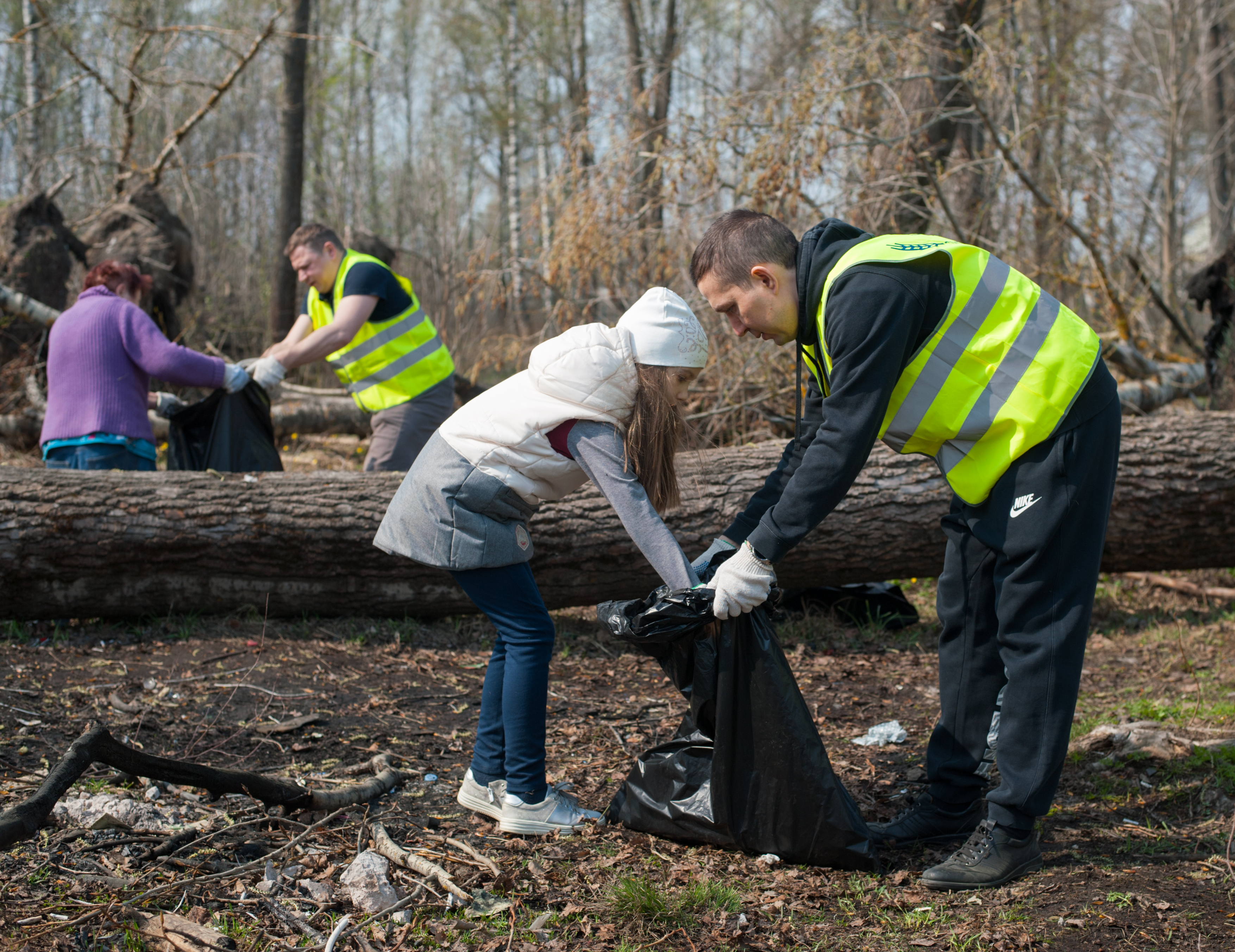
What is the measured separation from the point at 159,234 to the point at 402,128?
2044cm

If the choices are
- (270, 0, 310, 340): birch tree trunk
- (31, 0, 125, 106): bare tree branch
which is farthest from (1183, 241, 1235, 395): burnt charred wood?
(31, 0, 125, 106): bare tree branch

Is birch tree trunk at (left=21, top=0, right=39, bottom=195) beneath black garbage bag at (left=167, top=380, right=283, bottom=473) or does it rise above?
above

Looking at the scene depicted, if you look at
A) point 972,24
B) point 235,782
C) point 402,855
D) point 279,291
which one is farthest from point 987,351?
point 279,291

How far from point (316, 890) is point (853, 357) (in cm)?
175

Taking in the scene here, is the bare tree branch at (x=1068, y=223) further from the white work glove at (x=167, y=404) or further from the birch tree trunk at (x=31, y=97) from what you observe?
the birch tree trunk at (x=31, y=97)

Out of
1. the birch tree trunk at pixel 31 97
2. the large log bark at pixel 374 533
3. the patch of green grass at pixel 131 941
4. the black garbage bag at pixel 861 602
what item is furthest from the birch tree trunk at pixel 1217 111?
the birch tree trunk at pixel 31 97

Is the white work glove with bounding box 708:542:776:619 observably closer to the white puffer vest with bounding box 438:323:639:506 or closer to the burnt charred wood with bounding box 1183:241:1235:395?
the white puffer vest with bounding box 438:323:639:506

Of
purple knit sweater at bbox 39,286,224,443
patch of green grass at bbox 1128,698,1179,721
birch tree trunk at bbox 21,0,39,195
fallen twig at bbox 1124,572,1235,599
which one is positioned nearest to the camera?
patch of green grass at bbox 1128,698,1179,721

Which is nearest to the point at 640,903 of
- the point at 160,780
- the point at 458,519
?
the point at 458,519

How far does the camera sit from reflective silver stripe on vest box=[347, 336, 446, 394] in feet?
16.1

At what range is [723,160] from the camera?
630 cm

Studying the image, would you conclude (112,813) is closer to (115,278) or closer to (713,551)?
(713,551)

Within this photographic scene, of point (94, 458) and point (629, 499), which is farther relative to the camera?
point (94, 458)

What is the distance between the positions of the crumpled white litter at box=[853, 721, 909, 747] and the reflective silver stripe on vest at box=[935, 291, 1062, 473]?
1.53 m
